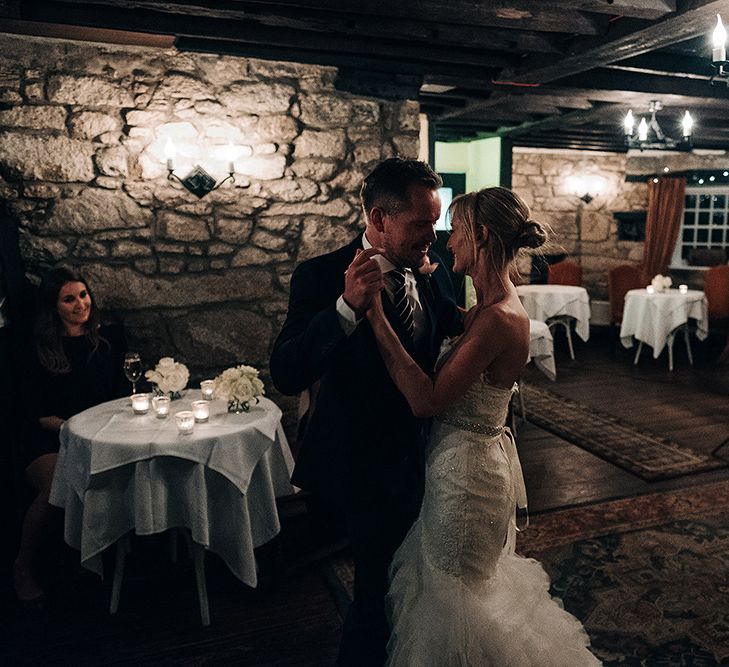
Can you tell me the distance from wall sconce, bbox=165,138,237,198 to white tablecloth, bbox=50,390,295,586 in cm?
173

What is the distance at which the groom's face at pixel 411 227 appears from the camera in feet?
5.87

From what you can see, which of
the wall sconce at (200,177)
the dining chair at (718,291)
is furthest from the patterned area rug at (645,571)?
the dining chair at (718,291)

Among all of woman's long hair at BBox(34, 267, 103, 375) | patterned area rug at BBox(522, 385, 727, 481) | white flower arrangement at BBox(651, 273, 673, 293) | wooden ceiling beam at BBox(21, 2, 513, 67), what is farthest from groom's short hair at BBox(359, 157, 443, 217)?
white flower arrangement at BBox(651, 273, 673, 293)

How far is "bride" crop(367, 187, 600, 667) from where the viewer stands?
1844mm

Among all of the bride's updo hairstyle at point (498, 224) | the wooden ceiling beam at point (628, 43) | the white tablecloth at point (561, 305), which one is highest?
the wooden ceiling beam at point (628, 43)

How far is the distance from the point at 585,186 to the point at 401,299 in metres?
8.98

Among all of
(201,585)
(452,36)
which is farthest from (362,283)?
(452,36)

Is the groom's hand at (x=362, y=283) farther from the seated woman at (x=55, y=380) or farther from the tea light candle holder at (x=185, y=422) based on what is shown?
the seated woman at (x=55, y=380)

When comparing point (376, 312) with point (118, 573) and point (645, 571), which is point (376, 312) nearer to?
point (118, 573)

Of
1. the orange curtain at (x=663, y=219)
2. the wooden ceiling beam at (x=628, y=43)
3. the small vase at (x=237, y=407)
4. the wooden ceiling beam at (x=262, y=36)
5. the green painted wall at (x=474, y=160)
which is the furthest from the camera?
the orange curtain at (x=663, y=219)

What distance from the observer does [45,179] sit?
3.85 meters

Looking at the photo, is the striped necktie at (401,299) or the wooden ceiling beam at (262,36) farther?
the wooden ceiling beam at (262,36)

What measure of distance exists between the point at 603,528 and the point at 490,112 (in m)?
4.35

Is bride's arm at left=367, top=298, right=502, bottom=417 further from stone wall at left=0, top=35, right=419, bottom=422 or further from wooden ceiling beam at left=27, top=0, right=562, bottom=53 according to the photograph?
stone wall at left=0, top=35, right=419, bottom=422
